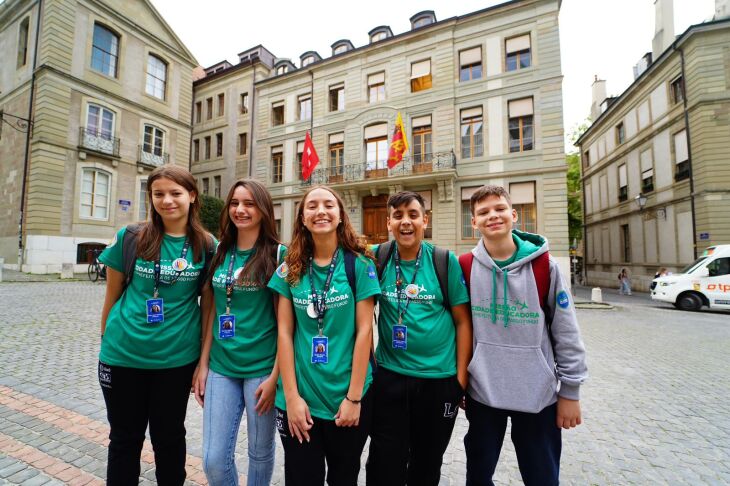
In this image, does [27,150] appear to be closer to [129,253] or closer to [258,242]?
[129,253]

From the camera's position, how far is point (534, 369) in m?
2.01

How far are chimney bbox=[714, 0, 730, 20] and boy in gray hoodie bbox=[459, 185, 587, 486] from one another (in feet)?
86.4

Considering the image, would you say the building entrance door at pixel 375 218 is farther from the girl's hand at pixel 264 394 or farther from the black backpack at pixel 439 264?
the girl's hand at pixel 264 394

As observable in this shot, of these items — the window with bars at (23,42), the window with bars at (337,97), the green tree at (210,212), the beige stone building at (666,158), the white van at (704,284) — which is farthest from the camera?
the green tree at (210,212)

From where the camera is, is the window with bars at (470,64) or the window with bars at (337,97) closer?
the window with bars at (470,64)

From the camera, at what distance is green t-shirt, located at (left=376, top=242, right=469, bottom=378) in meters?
2.05

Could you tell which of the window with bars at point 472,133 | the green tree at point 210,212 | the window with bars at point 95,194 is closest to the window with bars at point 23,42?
the window with bars at point 95,194

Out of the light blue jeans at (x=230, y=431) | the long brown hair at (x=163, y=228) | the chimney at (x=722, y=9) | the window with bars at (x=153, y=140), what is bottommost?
the light blue jeans at (x=230, y=431)

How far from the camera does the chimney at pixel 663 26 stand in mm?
21047

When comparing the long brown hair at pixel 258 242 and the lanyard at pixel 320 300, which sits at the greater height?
the long brown hair at pixel 258 242

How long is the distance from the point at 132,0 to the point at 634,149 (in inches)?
1384

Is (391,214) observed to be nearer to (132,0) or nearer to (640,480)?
(640,480)

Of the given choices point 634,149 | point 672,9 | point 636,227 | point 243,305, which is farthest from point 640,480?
point 672,9

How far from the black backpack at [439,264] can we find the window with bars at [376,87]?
20.9 meters
